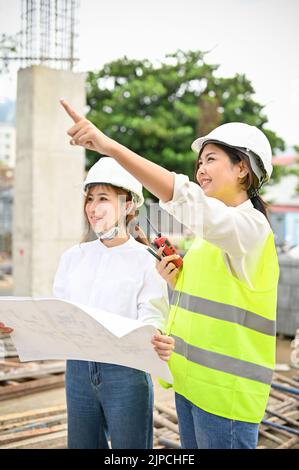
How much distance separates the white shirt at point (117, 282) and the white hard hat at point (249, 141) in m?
0.55

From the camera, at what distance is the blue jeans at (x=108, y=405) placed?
68.9 inches

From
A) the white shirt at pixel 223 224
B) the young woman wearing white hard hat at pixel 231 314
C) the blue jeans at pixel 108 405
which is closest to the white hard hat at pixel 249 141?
the young woman wearing white hard hat at pixel 231 314

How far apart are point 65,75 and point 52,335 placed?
456 cm

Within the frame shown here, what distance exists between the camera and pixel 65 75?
5652mm

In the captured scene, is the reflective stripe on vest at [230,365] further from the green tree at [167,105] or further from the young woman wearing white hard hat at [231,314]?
the green tree at [167,105]

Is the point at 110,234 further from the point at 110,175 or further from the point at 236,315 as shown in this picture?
the point at 236,315

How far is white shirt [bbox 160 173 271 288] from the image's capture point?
122 centimetres

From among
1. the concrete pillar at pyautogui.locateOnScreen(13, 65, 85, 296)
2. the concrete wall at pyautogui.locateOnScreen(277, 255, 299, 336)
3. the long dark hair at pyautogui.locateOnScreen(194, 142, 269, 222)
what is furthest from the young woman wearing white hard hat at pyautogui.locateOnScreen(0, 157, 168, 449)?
the concrete wall at pyautogui.locateOnScreen(277, 255, 299, 336)

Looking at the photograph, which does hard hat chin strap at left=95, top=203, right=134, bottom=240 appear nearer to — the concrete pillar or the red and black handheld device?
the red and black handheld device

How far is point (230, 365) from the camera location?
4.77 feet

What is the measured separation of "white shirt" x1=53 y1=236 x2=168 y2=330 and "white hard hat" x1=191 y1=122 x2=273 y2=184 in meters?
0.55

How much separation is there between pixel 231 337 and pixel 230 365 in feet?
0.26
